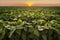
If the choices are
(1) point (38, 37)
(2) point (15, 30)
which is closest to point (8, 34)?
(2) point (15, 30)

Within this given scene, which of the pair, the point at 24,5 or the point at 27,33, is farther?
the point at 24,5

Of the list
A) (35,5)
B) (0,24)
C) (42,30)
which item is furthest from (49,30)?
(35,5)

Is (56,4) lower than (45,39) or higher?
higher

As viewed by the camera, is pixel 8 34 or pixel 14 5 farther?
pixel 14 5

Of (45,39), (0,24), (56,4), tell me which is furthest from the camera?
(56,4)

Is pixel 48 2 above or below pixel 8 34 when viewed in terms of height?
Answer: above

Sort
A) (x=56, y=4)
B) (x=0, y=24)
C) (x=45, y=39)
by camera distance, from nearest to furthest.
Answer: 1. (x=45, y=39)
2. (x=0, y=24)
3. (x=56, y=4)

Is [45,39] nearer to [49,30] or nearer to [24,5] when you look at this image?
[49,30]

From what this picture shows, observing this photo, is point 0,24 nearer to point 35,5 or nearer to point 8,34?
point 8,34
